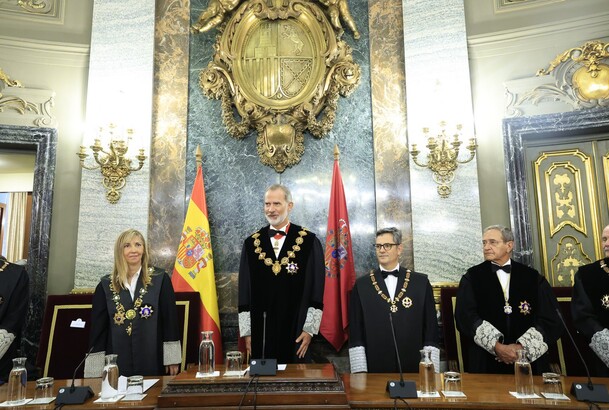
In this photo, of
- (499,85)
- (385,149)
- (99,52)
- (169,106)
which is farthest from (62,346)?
(499,85)

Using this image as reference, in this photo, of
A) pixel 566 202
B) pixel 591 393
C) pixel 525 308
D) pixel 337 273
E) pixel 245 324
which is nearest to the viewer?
pixel 591 393

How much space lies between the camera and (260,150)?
4.71 metres

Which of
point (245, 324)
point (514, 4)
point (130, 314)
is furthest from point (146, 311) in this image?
point (514, 4)

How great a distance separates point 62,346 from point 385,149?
314 centimetres

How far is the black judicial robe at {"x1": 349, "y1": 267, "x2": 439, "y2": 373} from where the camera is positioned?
3.26m

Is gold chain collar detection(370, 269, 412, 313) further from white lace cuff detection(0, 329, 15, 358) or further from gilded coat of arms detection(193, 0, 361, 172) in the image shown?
white lace cuff detection(0, 329, 15, 358)

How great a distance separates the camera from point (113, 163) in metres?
4.52

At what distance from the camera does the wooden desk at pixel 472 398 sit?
6.77ft

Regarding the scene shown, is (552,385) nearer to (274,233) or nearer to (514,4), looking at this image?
(274,233)

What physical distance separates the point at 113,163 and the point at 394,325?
281 cm

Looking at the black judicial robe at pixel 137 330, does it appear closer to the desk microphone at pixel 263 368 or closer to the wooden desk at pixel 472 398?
the desk microphone at pixel 263 368

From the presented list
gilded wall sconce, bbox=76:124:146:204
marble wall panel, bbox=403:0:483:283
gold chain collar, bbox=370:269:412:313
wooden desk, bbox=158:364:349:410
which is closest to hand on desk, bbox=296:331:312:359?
gold chain collar, bbox=370:269:412:313

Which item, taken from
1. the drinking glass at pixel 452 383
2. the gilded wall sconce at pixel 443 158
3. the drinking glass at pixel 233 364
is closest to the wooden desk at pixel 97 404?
the drinking glass at pixel 233 364

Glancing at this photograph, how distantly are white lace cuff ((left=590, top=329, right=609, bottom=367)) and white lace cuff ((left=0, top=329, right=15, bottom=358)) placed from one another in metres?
3.68
